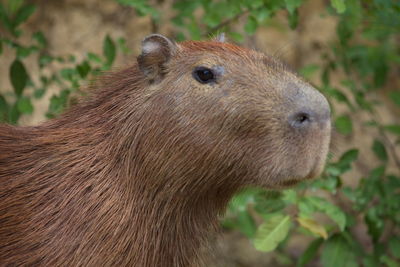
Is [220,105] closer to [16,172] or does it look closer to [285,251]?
[16,172]

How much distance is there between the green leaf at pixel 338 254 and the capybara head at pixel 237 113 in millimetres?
1802

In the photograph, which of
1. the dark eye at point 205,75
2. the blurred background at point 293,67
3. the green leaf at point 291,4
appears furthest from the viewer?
the blurred background at point 293,67

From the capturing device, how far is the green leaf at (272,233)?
4020mm

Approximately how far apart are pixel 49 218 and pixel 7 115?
1518mm

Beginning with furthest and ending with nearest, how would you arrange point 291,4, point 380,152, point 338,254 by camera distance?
point 380,152, point 338,254, point 291,4

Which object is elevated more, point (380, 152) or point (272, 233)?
point (380, 152)

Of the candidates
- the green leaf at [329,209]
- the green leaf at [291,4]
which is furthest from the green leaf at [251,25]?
the green leaf at [329,209]

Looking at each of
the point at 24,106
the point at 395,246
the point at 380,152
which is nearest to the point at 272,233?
the point at 395,246

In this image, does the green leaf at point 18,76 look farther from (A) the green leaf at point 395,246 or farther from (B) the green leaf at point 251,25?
(A) the green leaf at point 395,246

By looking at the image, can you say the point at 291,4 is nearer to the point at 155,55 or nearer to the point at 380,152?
the point at 155,55

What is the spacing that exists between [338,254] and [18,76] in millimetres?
2090

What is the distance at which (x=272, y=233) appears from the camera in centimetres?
409

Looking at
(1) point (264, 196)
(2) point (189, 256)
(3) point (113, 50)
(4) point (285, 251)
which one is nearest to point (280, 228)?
(1) point (264, 196)

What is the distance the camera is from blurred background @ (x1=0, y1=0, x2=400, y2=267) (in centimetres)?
430
